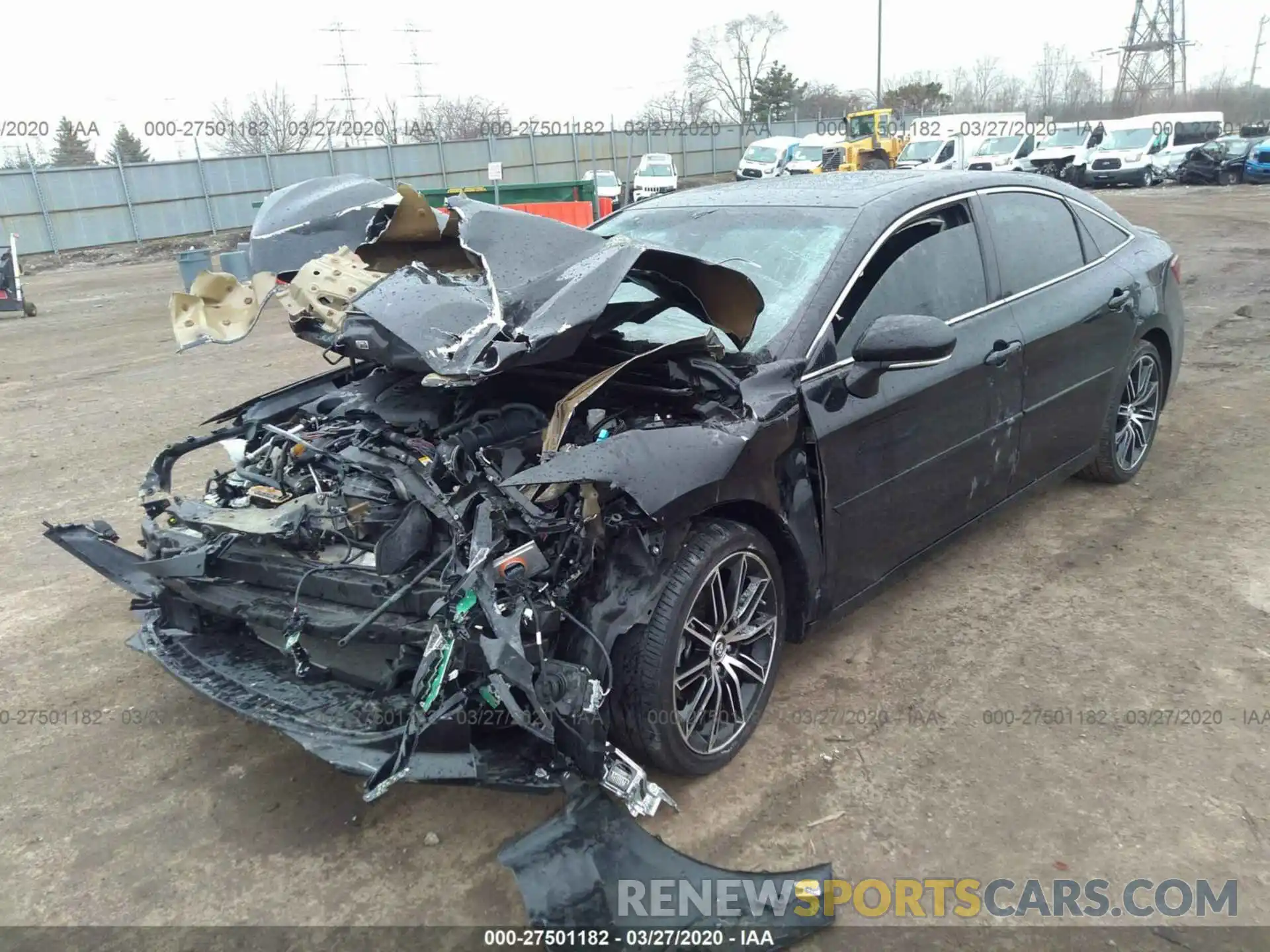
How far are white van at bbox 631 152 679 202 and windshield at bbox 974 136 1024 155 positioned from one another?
10.3 meters

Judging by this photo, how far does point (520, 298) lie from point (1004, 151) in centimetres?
3116

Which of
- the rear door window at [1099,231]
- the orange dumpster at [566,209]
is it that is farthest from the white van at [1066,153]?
the rear door window at [1099,231]

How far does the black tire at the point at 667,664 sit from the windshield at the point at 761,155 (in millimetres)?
29542

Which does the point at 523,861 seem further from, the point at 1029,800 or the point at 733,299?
the point at 733,299

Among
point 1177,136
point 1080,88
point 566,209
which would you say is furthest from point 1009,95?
point 566,209

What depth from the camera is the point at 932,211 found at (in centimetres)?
360

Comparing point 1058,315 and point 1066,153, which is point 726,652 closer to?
point 1058,315

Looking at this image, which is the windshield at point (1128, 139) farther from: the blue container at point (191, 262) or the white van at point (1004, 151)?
the blue container at point (191, 262)

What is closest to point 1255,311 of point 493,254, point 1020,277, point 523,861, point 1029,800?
point 1020,277

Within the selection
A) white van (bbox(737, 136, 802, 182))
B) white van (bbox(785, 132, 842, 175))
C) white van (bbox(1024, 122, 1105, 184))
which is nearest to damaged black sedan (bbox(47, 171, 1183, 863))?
white van (bbox(785, 132, 842, 175))

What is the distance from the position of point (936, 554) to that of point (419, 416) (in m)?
2.13

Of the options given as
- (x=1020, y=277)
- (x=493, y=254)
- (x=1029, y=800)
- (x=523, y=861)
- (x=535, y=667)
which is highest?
(x=493, y=254)

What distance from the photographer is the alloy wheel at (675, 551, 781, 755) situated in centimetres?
278

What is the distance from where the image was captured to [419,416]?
10.6 feet
